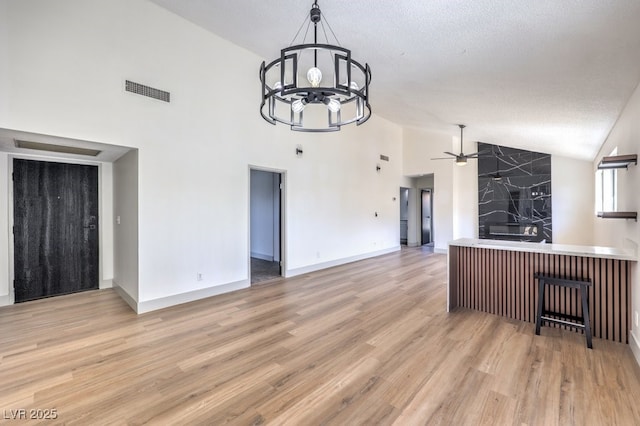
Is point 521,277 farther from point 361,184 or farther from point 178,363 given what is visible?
point 361,184

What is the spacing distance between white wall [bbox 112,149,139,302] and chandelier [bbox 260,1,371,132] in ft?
6.77

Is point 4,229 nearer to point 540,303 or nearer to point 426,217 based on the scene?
point 540,303

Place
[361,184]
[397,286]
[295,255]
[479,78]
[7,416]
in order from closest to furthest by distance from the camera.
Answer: [7,416] → [479,78] → [397,286] → [295,255] → [361,184]

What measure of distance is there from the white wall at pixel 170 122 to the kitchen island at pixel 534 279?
304 cm

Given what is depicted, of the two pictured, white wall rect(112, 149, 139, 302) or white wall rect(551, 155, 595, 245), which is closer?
white wall rect(112, 149, 139, 302)

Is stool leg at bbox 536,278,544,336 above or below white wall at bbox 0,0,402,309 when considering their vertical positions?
below

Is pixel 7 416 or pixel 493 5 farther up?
pixel 493 5

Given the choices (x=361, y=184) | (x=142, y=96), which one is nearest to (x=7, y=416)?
(x=142, y=96)

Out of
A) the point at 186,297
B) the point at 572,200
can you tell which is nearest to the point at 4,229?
the point at 186,297

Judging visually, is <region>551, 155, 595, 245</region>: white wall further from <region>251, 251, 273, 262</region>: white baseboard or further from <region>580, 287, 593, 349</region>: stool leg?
<region>251, 251, 273, 262</region>: white baseboard

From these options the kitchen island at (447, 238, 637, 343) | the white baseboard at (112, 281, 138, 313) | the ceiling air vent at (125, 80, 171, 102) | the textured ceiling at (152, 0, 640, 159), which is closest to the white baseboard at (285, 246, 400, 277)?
the white baseboard at (112, 281, 138, 313)

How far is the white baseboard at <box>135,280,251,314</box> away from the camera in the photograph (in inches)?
148

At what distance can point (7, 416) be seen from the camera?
1.88 meters

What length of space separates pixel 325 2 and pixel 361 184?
475 centimetres
